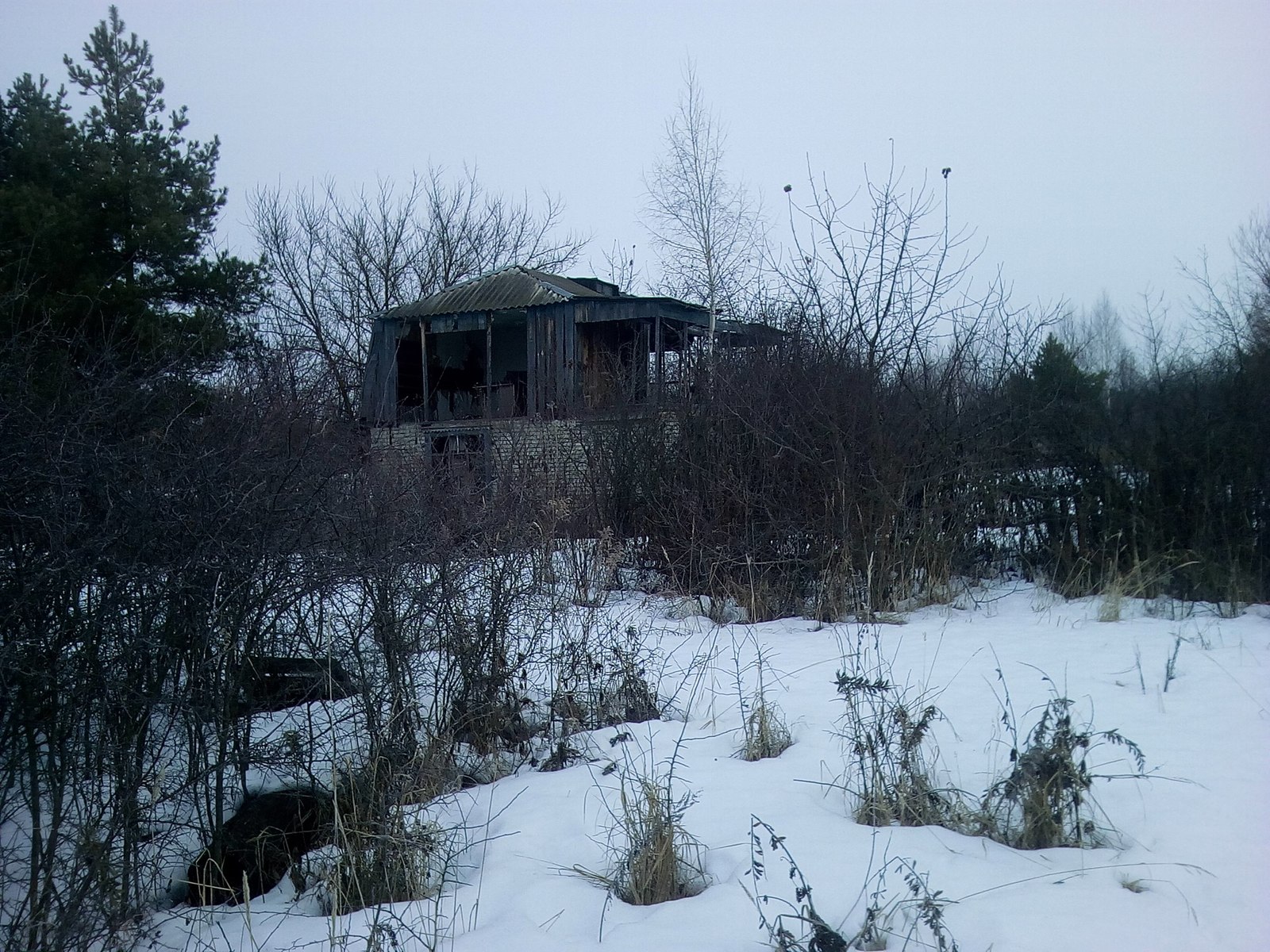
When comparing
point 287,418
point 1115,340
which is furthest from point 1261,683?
point 1115,340

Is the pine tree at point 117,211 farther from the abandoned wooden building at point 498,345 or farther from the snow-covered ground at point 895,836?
the snow-covered ground at point 895,836

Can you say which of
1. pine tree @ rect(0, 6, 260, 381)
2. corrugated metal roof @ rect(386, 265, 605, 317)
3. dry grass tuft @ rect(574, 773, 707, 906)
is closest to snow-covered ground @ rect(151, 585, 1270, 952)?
dry grass tuft @ rect(574, 773, 707, 906)

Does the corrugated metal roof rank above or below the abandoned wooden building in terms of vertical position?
above

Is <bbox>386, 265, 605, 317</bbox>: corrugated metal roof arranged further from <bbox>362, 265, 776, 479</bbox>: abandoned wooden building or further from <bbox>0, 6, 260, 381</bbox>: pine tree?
<bbox>0, 6, 260, 381</bbox>: pine tree

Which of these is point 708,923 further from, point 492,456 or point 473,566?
point 492,456

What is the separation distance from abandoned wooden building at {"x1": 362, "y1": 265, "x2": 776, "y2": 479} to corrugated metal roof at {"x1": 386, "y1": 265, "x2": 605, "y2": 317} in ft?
0.09

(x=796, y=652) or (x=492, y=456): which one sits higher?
(x=492, y=456)

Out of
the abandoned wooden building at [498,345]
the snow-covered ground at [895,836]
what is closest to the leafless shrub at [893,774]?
the snow-covered ground at [895,836]

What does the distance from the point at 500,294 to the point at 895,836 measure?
19036 millimetres

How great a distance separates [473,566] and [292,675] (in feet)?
3.42

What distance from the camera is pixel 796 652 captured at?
20.2 ft

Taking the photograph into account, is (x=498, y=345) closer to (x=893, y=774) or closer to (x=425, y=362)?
(x=425, y=362)

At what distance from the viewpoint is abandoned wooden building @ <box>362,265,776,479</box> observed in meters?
19.1

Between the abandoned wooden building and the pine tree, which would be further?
the abandoned wooden building
